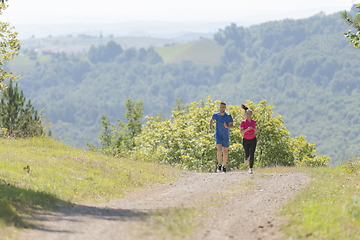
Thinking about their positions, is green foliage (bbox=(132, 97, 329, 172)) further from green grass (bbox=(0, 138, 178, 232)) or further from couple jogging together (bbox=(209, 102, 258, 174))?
green grass (bbox=(0, 138, 178, 232))

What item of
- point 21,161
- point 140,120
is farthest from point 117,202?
point 140,120

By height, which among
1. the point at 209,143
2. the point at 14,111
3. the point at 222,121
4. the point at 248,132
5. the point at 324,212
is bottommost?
the point at 209,143

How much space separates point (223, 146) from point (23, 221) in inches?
411

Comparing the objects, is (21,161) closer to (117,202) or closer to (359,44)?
(117,202)

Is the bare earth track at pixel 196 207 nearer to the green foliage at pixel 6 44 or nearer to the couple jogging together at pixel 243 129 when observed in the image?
the couple jogging together at pixel 243 129

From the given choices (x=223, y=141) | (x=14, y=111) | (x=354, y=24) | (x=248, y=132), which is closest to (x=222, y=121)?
(x=223, y=141)

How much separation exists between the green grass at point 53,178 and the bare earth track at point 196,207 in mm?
527

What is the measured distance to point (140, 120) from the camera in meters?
79.2

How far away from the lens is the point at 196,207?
395 inches

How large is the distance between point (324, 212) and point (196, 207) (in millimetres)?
2885

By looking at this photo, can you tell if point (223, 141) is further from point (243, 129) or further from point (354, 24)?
point (354, 24)

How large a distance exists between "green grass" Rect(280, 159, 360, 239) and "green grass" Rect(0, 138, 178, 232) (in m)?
4.68

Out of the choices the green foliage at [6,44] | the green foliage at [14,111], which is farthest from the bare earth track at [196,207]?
the green foliage at [6,44]

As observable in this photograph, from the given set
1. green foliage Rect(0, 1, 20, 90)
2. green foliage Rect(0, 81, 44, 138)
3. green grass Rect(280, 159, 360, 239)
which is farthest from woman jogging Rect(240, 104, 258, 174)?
green foliage Rect(0, 1, 20, 90)
